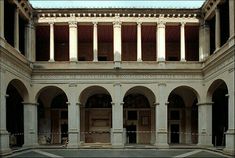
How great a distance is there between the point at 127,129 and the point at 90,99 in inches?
173

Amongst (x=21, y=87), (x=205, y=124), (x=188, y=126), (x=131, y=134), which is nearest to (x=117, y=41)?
(x=21, y=87)

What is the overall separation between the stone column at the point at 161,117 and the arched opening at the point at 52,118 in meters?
9.09

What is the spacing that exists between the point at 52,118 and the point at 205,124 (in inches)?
550

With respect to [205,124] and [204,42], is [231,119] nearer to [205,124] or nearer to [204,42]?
[205,124]

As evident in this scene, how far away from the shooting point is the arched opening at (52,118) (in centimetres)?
3378

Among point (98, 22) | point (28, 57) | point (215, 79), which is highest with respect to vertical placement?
point (98, 22)

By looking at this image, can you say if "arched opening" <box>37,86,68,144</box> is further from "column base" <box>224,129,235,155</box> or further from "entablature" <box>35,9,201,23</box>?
"column base" <box>224,129,235,155</box>

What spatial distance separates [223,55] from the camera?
2423cm

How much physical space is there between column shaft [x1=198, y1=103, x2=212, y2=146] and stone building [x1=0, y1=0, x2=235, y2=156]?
76 millimetres

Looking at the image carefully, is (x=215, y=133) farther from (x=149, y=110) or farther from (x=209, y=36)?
(x=209, y=36)

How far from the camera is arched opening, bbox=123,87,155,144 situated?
34219mm

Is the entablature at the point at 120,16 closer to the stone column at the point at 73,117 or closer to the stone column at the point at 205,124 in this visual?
the stone column at the point at 73,117

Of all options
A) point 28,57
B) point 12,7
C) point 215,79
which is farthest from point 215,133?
point 12,7

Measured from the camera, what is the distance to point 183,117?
1350 inches
